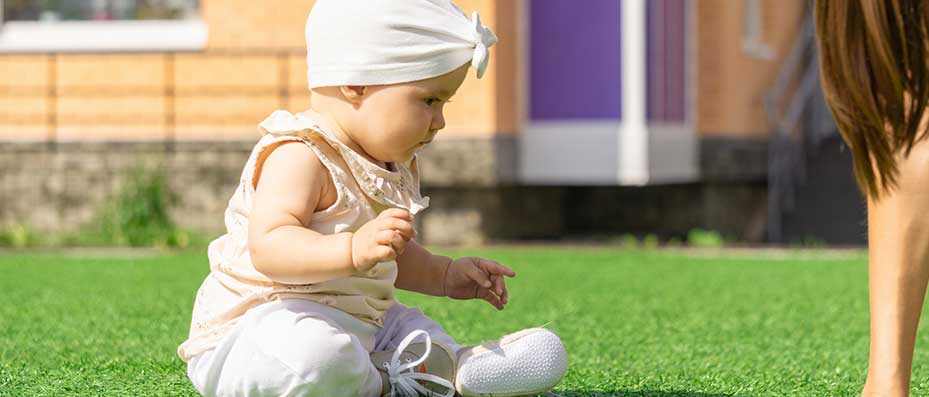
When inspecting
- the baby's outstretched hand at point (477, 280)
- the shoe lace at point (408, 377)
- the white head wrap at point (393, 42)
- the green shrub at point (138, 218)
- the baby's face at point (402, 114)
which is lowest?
the green shrub at point (138, 218)

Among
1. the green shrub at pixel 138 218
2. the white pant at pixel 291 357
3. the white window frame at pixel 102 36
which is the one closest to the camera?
the white pant at pixel 291 357

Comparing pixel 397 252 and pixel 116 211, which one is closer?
pixel 397 252

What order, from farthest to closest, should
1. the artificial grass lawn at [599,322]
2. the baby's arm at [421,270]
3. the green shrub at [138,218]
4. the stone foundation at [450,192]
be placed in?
the stone foundation at [450,192] → the green shrub at [138,218] → the artificial grass lawn at [599,322] → the baby's arm at [421,270]

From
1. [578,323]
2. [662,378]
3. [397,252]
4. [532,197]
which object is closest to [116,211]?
[532,197]

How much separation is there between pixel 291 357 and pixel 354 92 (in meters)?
Result: 0.54

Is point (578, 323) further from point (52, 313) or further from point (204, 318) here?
point (204, 318)

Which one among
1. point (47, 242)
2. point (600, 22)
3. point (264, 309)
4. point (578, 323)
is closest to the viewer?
point (264, 309)

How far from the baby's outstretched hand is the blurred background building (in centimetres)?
853

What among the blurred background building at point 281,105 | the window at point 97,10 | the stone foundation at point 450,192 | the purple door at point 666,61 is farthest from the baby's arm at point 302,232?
the window at point 97,10

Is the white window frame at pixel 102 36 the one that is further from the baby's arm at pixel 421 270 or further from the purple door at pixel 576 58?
the baby's arm at pixel 421 270

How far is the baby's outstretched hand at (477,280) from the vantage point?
3.22 meters

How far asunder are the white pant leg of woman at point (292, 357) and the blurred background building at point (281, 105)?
882 centimetres

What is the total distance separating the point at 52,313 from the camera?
5613mm

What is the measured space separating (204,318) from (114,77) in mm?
10123
